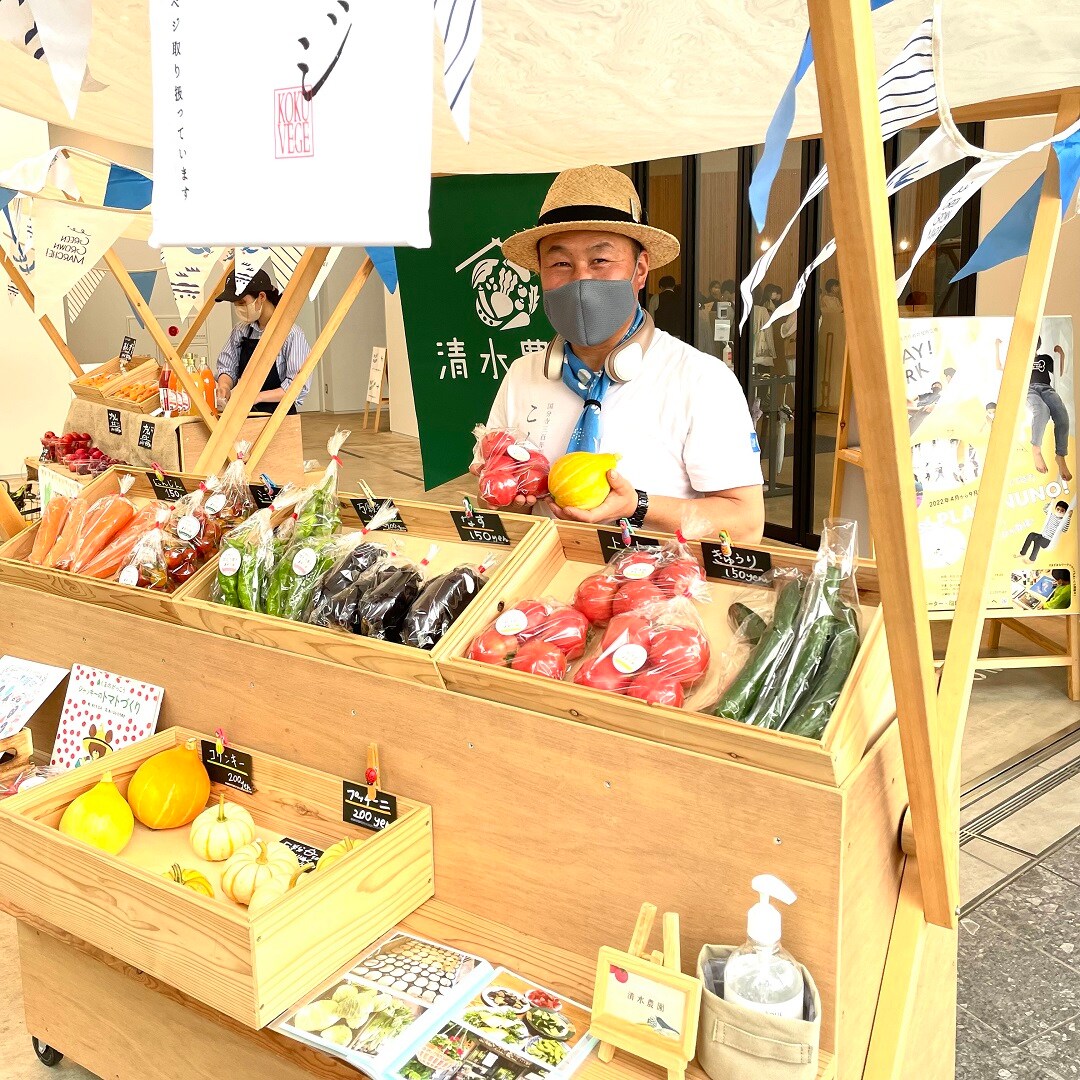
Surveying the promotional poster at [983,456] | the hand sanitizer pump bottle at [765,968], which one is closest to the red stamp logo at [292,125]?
the hand sanitizer pump bottle at [765,968]

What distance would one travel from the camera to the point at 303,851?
1.79m

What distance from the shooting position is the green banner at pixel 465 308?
14.3 ft

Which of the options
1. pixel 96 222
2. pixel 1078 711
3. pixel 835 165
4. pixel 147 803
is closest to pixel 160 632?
pixel 147 803

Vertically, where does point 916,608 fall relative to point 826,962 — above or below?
above

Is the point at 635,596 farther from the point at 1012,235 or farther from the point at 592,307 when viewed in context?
the point at 1012,235

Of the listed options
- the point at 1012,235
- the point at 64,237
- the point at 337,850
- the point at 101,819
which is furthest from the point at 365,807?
the point at 64,237

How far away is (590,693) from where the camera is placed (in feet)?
4.76

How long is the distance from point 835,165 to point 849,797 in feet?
2.51

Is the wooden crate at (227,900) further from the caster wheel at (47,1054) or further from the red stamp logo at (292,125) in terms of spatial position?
the red stamp logo at (292,125)

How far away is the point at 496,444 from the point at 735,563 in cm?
77

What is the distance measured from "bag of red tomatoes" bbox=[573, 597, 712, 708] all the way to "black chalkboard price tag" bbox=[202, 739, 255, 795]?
0.76m

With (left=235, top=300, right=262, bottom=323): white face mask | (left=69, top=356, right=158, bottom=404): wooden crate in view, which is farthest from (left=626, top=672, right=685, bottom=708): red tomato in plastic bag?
(left=69, top=356, right=158, bottom=404): wooden crate

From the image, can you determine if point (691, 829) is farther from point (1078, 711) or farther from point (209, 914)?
point (1078, 711)

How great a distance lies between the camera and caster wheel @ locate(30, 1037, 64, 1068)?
211 cm
